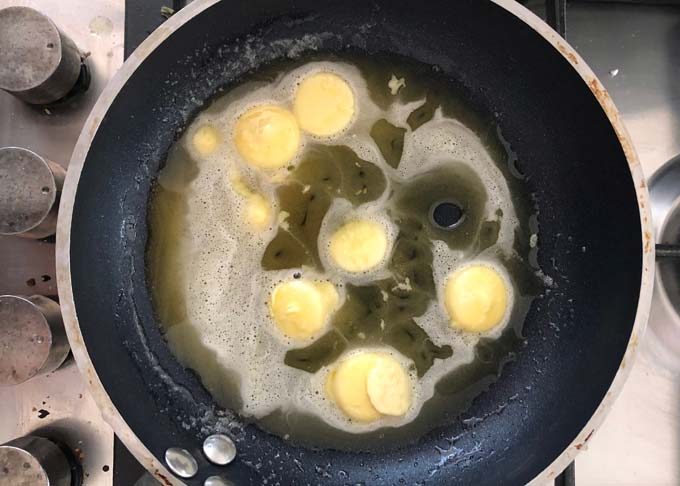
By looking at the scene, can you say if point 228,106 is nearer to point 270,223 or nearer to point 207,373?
point 270,223

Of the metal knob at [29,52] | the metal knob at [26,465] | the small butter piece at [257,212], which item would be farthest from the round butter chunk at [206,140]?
the metal knob at [26,465]

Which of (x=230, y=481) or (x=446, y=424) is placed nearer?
(x=230, y=481)

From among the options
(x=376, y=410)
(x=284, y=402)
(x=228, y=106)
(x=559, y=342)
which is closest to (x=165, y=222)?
(x=228, y=106)

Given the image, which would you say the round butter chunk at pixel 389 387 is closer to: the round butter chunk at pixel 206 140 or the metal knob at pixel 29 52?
the round butter chunk at pixel 206 140

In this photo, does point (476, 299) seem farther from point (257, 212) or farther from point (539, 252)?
point (257, 212)

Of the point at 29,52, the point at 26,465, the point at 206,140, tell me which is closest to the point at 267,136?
the point at 206,140

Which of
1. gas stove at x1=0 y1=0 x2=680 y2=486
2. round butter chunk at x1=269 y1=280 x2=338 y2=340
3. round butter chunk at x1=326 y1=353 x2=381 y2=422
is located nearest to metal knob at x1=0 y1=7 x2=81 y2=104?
gas stove at x1=0 y1=0 x2=680 y2=486

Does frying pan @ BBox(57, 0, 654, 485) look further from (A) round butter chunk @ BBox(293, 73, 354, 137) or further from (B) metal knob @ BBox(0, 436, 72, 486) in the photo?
(B) metal knob @ BBox(0, 436, 72, 486)
